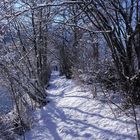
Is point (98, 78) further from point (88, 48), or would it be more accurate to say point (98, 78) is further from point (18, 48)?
point (18, 48)

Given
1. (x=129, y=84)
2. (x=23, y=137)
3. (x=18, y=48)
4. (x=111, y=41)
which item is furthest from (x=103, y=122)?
(x=18, y=48)

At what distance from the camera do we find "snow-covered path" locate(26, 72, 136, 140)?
28.7 feet

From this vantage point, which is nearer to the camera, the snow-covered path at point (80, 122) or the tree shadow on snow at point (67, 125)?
the snow-covered path at point (80, 122)

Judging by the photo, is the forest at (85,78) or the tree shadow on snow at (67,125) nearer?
the forest at (85,78)

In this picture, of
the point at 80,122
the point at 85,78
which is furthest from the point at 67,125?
the point at 85,78

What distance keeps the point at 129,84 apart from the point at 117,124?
111 centimetres

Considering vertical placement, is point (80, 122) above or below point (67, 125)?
above

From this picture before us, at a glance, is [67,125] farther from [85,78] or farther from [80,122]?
[85,78]

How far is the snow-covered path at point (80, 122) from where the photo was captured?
8.73 meters

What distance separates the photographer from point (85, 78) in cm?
1284

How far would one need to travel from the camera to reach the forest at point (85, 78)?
29.2 feet

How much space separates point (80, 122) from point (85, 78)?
9.11ft

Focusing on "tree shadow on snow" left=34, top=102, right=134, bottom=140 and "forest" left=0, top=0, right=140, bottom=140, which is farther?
"tree shadow on snow" left=34, top=102, right=134, bottom=140

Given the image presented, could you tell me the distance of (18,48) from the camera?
54.5 ft
